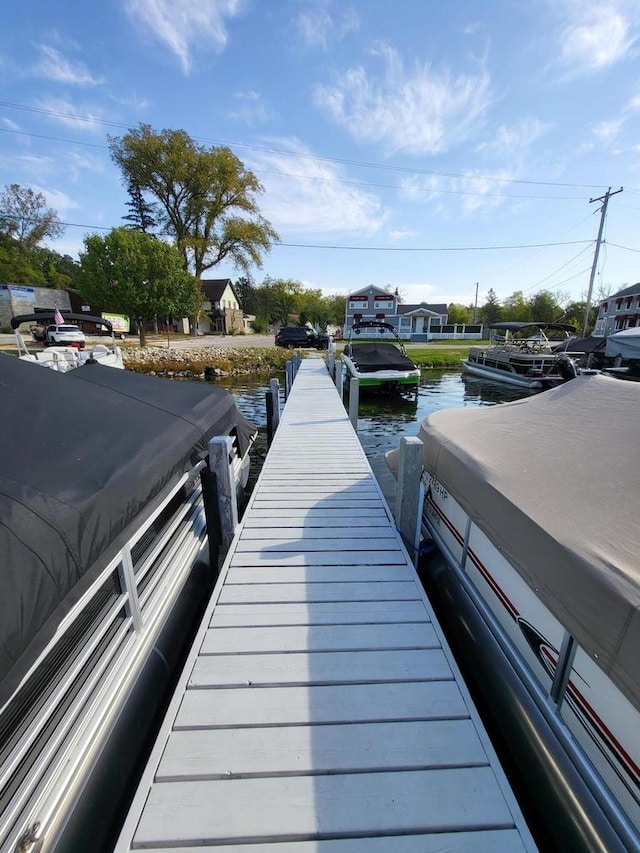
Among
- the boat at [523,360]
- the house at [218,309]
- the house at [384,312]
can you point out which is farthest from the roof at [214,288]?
the boat at [523,360]

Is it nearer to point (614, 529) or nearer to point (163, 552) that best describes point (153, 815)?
point (163, 552)

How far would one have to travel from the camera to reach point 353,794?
1.57 metres

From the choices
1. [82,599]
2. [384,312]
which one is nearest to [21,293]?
[384,312]

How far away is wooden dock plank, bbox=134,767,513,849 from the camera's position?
4.75 feet

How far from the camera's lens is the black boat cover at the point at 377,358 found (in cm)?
1295

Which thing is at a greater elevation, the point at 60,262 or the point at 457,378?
the point at 60,262

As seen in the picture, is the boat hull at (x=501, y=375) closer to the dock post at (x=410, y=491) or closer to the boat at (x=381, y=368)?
the boat at (x=381, y=368)

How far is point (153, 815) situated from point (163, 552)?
175 cm

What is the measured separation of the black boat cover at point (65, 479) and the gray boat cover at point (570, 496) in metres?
2.15

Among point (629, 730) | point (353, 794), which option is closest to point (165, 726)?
point (353, 794)

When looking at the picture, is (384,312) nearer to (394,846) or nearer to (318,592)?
(318,592)

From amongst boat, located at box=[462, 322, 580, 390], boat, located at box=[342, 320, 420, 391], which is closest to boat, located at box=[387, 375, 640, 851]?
boat, located at box=[342, 320, 420, 391]

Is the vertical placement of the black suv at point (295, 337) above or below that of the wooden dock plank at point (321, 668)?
above

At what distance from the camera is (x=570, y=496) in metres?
2.09
